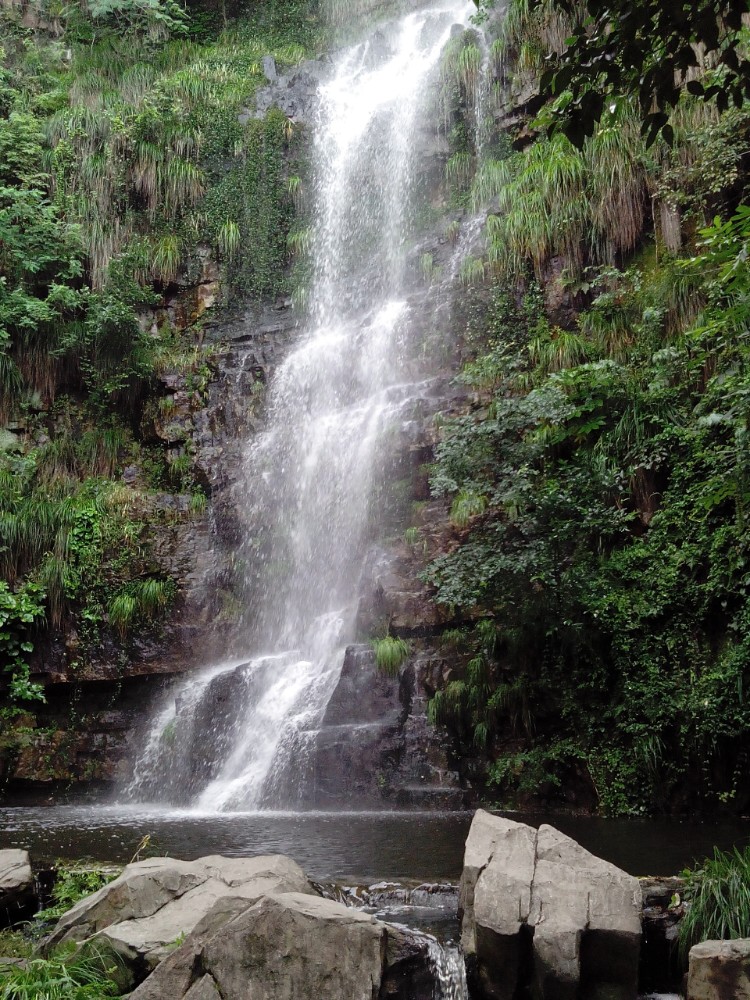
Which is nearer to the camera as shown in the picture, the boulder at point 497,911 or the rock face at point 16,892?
the boulder at point 497,911

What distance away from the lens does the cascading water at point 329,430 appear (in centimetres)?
1069

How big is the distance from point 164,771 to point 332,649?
9.04 ft

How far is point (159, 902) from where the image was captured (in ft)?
15.1

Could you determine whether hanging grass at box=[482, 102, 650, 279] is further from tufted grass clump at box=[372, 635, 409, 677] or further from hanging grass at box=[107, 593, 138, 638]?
hanging grass at box=[107, 593, 138, 638]

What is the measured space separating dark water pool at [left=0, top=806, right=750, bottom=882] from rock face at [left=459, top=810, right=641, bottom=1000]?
1.34m

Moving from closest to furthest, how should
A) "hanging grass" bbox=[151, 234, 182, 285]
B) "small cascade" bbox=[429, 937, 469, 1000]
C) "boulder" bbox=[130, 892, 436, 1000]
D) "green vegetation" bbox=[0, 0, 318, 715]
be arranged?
"boulder" bbox=[130, 892, 436, 1000] < "small cascade" bbox=[429, 937, 469, 1000] < "green vegetation" bbox=[0, 0, 318, 715] < "hanging grass" bbox=[151, 234, 182, 285]

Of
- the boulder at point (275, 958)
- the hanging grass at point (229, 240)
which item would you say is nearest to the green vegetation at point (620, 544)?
the boulder at point (275, 958)

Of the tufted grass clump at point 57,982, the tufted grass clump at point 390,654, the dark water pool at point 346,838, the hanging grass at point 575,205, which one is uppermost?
the hanging grass at point 575,205

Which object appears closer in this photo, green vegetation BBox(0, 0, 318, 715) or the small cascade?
the small cascade

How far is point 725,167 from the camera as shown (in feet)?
35.5

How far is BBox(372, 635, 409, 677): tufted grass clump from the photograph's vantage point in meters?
10.2

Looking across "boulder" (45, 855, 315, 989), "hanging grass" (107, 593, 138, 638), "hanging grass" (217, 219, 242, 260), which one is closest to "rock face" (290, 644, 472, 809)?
"hanging grass" (107, 593, 138, 638)

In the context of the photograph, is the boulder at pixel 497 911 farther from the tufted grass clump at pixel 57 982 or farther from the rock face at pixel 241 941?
the tufted grass clump at pixel 57 982

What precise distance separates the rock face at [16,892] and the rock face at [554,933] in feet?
9.33
